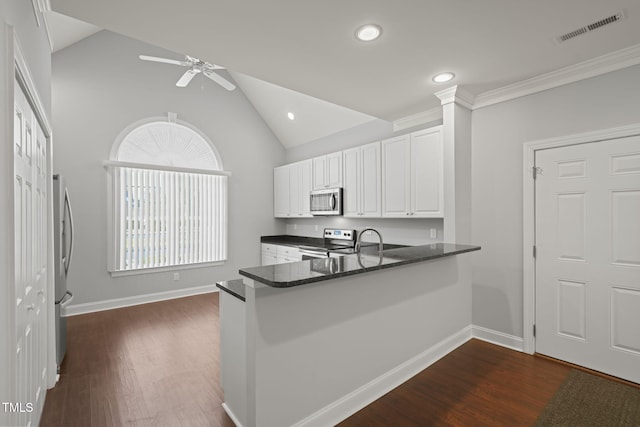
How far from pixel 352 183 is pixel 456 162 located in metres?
1.67

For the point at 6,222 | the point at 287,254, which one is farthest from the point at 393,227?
the point at 6,222

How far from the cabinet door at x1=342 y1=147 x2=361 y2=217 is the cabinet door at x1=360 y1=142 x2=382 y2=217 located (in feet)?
0.26

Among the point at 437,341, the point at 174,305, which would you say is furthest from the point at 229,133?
the point at 437,341

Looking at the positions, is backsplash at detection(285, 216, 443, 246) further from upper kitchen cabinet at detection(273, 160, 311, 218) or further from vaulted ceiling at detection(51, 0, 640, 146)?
vaulted ceiling at detection(51, 0, 640, 146)

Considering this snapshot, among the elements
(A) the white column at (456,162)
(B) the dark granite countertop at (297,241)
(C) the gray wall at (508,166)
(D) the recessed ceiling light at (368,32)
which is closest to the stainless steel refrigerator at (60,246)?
(D) the recessed ceiling light at (368,32)

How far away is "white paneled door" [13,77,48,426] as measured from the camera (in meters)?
1.40

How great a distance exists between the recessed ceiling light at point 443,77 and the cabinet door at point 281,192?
349 cm

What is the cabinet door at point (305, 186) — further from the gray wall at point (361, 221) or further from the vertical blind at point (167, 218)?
the vertical blind at point (167, 218)

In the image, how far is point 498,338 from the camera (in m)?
3.22

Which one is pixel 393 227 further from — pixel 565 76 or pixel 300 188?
pixel 565 76

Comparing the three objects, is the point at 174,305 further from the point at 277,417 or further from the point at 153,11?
the point at 153,11

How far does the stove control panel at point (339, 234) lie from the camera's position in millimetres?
4864

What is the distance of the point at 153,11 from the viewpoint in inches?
75.3

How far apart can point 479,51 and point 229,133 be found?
4387 mm
